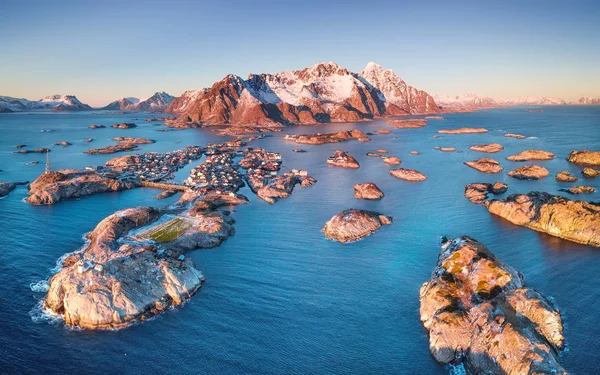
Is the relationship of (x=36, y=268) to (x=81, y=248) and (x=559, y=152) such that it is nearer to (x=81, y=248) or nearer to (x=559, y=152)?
(x=81, y=248)

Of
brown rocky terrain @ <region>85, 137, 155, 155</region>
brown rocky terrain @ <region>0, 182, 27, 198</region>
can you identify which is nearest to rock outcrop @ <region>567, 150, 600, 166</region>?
brown rocky terrain @ <region>0, 182, 27, 198</region>

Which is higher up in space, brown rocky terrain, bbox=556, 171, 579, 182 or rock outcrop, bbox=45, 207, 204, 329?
brown rocky terrain, bbox=556, 171, 579, 182

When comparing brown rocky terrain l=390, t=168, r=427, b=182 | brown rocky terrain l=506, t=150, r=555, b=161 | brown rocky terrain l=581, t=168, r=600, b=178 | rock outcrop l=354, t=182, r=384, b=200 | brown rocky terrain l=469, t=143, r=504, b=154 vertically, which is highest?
brown rocky terrain l=469, t=143, r=504, b=154

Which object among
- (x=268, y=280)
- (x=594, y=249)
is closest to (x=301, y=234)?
(x=268, y=280)

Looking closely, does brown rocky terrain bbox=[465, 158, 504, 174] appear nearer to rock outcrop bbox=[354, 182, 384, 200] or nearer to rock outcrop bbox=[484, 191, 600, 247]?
rock outcrop bbox=[484, 191, 600, 247]

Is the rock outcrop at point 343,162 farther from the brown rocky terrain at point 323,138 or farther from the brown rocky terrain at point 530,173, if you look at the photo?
the brown rocky terrain at point 323,138

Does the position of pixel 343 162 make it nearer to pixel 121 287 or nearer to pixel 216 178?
pixel 216 178
